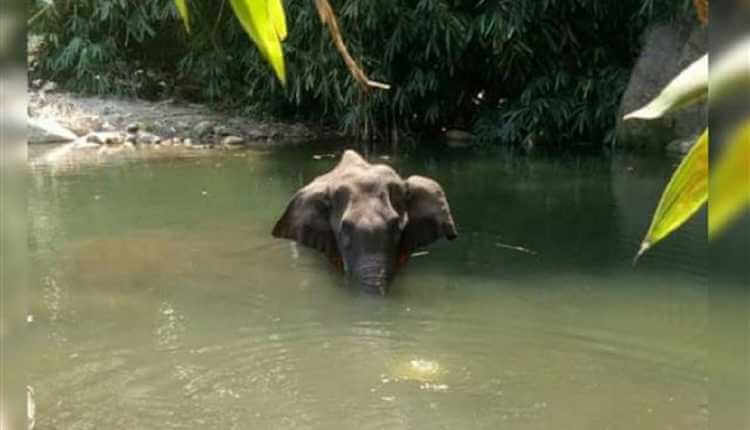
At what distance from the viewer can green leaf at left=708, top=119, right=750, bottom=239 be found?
27 cm

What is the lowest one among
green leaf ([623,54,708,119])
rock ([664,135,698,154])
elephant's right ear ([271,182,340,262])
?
rock ([664,135,698,154])

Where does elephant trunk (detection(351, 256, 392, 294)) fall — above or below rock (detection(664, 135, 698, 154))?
above

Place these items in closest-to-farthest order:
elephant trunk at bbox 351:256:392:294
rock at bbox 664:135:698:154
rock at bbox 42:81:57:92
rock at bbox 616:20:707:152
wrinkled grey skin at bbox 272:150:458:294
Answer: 1. elephant trunk at bbox 351:256:392:294
2. wrinkled grey skin at bbox 272:150:458:294
3. rock at bbox 664:135:698:154
4. rock at bbox 616:20:707:152
5. rock at bbox 42:81:57:92

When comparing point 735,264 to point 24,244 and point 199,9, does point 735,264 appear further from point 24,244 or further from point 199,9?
point 199,9

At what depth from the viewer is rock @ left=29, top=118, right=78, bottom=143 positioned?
10406 millimetres

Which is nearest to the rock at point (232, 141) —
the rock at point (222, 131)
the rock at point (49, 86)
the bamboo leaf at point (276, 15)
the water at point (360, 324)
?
the rock at point (222, 131)

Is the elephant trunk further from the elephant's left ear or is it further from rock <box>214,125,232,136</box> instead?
rock <box>214,125,232,136</box>

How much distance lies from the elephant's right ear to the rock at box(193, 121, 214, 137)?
5885 millimetres

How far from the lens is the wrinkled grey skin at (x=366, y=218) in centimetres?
464

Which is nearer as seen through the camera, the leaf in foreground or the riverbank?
the leaf in foreground

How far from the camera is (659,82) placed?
9.82 metres

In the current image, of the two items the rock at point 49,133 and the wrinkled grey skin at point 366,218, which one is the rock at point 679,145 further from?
the rock at point 49,133

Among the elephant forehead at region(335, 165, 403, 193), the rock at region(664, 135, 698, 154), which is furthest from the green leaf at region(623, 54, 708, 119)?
the rock at region(664, 135, 698, 154)

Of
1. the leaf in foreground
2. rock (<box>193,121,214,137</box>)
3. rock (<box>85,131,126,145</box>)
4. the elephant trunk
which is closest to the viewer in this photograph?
the leaf in foreground
